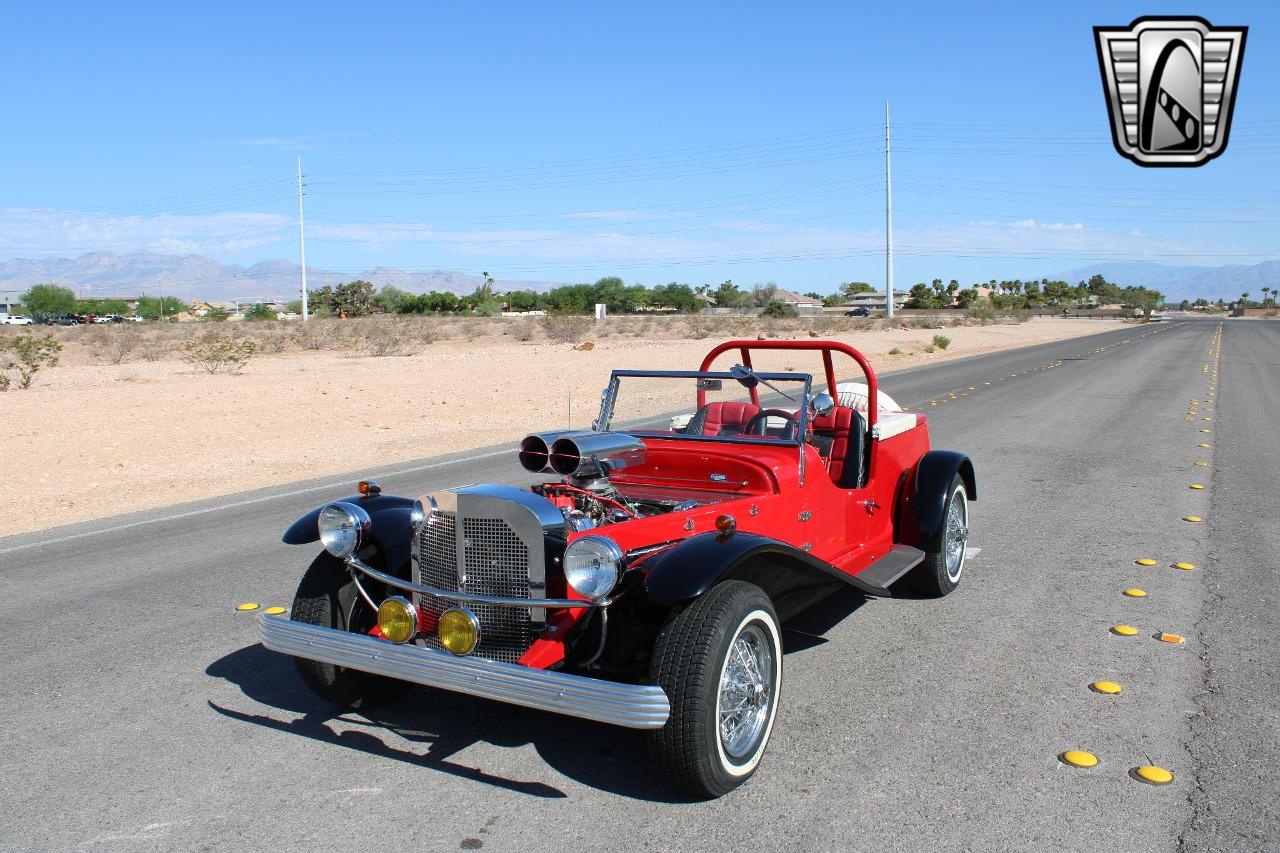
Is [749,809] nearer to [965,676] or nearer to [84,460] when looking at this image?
[965,676]

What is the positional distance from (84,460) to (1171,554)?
38.7 feet

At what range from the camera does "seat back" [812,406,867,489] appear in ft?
18.3

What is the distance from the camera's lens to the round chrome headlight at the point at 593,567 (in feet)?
12.1

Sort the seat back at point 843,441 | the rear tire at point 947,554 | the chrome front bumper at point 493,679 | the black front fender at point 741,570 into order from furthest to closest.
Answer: the rear tire at point 947,554 < the seat back at point 843,441 < the black front fender at point 741,570 < the chrome front bumper at point 493,679

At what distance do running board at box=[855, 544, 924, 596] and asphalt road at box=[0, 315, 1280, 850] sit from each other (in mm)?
324

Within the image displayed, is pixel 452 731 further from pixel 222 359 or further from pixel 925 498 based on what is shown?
pixel 222 359

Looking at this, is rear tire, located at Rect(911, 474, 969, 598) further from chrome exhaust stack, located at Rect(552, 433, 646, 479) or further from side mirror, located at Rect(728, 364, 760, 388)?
chrome exhaust stack, located at Rect(552, 433, 646, 479)

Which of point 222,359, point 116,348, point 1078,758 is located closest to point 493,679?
point 1078,758

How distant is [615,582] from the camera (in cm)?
372

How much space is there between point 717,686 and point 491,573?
0.99m

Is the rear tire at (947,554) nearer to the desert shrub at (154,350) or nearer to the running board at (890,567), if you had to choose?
the running board at (890,567)

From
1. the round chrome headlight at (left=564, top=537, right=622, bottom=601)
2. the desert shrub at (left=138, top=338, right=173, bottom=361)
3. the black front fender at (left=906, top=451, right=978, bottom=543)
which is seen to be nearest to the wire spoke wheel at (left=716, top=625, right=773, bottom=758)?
the round chrome headlight at (left=564, top=537, right=622, bottom=601)

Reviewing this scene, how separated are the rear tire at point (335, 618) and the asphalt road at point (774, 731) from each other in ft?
0.37

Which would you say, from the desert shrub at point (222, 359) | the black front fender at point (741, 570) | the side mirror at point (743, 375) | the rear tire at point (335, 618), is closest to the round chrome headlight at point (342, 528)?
the rear tire at point (335, 618)
